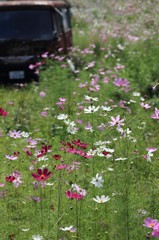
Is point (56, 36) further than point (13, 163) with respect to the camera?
Yes

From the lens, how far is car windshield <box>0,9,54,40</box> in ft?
36.7

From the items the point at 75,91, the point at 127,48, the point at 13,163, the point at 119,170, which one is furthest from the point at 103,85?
the point at 127,48

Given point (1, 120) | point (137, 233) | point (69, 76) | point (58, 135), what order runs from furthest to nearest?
point (69, 76) < point (1, 120) < point (58, 135) < point (137, 233)

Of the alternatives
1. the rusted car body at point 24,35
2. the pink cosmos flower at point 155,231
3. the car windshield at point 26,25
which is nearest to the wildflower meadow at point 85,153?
the pink cosmos flower at point 155,231

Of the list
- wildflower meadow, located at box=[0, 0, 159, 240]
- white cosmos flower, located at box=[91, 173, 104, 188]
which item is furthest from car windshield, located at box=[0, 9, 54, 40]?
white cosmos flower, located at box=[91, 173, 104, 188]

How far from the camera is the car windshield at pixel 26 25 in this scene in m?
11.2

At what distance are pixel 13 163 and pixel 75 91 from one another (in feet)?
8.51

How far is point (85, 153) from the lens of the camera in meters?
4.36

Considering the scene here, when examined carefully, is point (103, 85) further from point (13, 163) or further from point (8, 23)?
point (8, 23)

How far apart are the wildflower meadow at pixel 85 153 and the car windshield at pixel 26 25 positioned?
3.43ft

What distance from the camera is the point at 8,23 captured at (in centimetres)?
1130

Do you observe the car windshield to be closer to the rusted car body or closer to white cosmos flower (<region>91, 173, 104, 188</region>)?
the rusted car body

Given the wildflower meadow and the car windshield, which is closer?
the wildflower meadow

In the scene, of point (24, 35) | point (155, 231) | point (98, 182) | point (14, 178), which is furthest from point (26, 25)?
point (155, 231)
